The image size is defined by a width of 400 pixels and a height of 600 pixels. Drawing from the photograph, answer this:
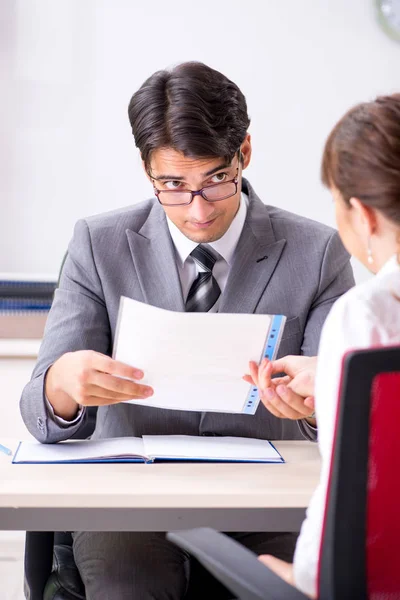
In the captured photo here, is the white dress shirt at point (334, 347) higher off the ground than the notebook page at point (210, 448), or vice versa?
the white dress shirt at point (334, 347)

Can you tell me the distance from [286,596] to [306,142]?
7.44ft

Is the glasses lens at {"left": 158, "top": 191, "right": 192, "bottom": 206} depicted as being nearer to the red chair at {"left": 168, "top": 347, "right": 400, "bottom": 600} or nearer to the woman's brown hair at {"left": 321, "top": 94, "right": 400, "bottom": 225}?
the woman's brown hair at {"left": 321, "top": 94, "right": 400, "bottom": 225}

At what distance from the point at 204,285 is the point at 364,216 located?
31.8 inches

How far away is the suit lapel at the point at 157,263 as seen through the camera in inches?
71.8

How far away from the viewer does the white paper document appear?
4.58 feet

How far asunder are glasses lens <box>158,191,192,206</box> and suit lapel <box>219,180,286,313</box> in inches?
7.3

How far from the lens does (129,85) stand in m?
2.85

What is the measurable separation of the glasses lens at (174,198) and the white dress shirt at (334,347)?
84cm

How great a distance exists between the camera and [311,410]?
4.90ft

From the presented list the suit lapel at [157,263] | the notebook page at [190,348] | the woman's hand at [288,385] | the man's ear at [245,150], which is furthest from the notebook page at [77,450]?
the man's ear at [245,150]

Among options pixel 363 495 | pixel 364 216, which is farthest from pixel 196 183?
pixel 363 495

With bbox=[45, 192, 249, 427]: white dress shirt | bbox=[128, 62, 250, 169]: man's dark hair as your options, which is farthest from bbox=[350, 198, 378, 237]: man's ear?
bbox=[45, 192, 249, 427]: white dress shirt

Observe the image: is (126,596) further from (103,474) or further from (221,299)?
(221,299)

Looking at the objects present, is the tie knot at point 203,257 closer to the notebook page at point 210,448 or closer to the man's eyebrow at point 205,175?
the man's eyebrow at point 205,175
